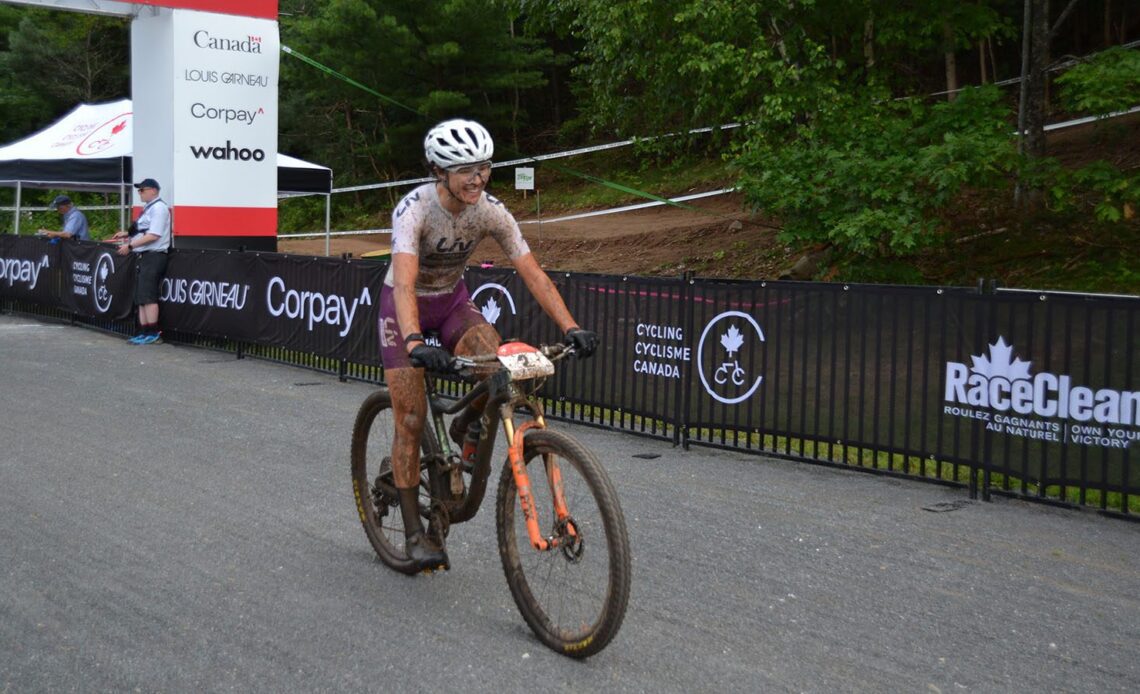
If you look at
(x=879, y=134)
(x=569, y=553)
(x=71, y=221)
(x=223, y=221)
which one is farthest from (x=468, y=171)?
(x=71, y=221)

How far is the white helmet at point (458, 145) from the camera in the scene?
508cm

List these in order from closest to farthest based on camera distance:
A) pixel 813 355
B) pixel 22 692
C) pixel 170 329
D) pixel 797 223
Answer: pixel 22 692
pixel 813 355
pixel 170 329
pixel 797 223

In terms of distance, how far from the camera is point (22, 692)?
14.6 feet

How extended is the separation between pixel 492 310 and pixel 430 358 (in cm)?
711

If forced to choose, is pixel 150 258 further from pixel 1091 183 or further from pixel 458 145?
pixel 1091 183

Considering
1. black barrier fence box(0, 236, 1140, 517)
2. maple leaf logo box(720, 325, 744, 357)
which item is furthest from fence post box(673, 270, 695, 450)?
maple leaf logo box(720, 325, 744, 357)

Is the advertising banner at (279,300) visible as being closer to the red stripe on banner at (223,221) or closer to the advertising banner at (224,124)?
the red stripe on banner at (223,221)

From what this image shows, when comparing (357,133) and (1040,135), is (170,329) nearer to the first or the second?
(1040,135)

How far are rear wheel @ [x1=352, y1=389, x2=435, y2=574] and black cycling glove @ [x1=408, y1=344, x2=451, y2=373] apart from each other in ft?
3.54

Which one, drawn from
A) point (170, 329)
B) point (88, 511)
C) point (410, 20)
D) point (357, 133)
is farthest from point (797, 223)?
point (357, 133)

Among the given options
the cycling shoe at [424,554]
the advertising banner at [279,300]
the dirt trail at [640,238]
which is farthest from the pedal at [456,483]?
the dirt trail at [640,238]

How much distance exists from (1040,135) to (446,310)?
51.8 feet

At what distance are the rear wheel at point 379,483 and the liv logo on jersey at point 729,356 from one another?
3.97 meters

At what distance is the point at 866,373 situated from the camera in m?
8.76
